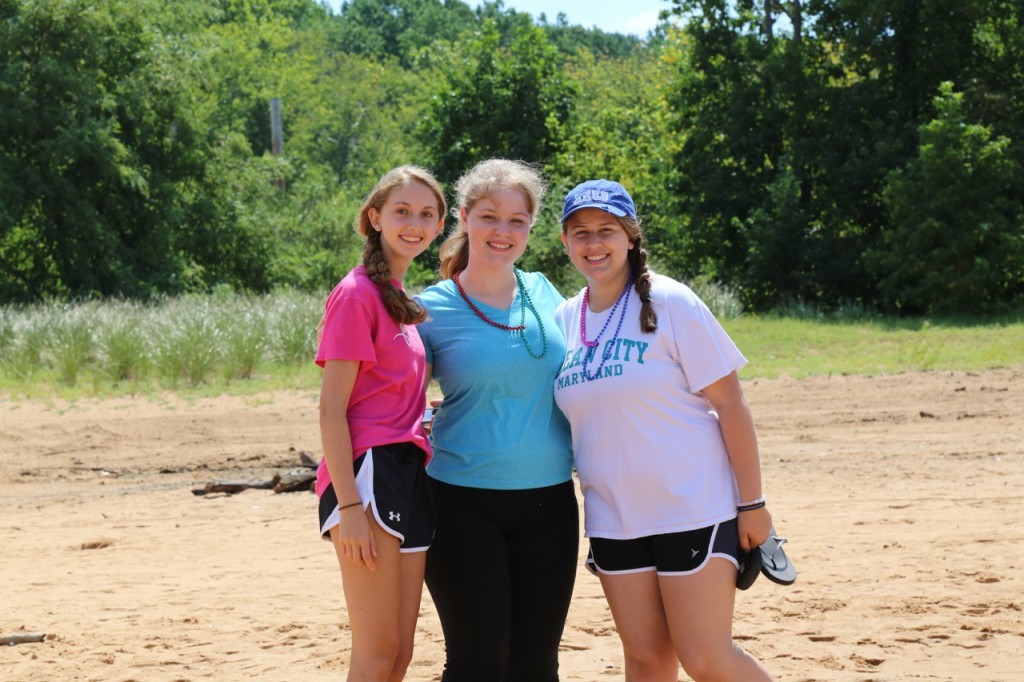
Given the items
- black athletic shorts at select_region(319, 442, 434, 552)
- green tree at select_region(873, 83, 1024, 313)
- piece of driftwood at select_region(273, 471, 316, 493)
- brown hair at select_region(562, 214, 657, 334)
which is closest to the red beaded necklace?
brown hair at select_region(562, 214, 657, 334)

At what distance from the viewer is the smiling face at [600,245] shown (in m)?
3.54

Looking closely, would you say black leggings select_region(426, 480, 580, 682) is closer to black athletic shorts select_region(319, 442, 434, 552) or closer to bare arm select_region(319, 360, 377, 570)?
black athletic shorts select_region(319, 442, 434, 552)

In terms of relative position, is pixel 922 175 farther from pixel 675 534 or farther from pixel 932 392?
pixel 675 534

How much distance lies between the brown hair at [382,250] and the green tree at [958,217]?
59.3 feet

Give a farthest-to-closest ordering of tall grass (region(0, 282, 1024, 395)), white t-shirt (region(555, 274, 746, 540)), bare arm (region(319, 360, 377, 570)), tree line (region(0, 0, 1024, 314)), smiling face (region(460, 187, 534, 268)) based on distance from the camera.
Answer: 1. tree line (region(0, 0, 1024, 314))
2. tall grass (region(0, 282, 1024, 395))
3. smiling face (region(460, 187, 534, 268))
4. white t-shirt (region(555, 274, 746, 540))
5. bare arm (region(319, 360, 377, 570))

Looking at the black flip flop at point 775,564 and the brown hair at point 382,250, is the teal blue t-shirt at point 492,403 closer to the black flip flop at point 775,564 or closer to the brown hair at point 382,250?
the brown hair at point 382,250

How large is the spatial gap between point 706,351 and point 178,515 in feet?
20.9

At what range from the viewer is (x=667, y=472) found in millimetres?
3396

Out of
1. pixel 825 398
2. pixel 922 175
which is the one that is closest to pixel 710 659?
pixel 825 398

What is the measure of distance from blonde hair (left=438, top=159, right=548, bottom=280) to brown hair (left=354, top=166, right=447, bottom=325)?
0.30 feet

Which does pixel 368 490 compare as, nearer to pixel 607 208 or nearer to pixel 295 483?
pixel 607 208

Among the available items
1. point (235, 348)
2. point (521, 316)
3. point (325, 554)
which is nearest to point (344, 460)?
point (521, 316)

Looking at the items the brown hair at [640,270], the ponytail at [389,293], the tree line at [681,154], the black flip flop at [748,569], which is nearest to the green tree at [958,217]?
the tree line at [681,154]

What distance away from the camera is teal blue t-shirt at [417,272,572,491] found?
3475 mm
